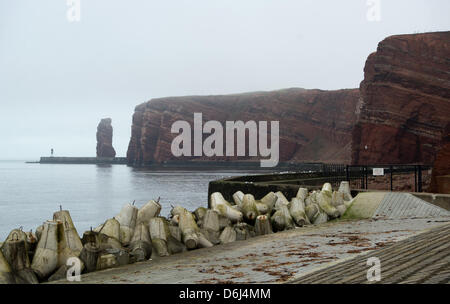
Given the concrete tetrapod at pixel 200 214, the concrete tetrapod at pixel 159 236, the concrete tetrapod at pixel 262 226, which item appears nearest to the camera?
the concrete tetrapod at pixel 159 236

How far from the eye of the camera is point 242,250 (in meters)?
9.19

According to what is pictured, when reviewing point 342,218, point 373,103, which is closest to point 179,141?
point 373,103

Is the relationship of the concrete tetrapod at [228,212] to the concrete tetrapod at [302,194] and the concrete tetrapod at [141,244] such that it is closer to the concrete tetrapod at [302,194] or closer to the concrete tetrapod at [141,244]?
the concrete tetrapod at [141,244]

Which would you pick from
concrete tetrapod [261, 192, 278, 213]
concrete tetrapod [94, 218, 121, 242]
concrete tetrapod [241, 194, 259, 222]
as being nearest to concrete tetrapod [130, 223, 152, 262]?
concrete tetrapod [94, 218, 121, 242]

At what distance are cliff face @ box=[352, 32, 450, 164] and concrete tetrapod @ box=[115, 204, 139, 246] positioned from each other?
52300 mm

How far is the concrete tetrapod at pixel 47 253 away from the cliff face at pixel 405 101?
181 ft

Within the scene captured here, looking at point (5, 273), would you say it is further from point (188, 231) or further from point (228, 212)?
point (228, 212)

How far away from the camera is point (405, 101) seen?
60.4 meters

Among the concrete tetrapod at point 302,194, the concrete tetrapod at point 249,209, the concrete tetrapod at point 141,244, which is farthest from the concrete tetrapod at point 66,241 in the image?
the concrete tetrapod at point 302,194

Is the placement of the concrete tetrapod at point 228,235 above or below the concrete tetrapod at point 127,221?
below

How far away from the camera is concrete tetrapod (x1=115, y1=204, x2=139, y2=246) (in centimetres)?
1102

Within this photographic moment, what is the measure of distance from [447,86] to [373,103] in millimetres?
9769

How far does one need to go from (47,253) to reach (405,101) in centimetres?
5918

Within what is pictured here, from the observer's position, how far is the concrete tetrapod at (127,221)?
434 inches
